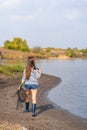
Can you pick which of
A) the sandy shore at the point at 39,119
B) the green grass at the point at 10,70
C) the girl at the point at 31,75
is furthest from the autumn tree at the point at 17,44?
the girl at the point at 31,75

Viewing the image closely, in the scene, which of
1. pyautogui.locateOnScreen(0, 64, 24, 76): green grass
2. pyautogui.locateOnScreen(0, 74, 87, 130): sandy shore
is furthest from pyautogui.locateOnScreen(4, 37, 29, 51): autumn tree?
pyautogui.locateOnScreen(0, 74, 87, 130): sandy shore

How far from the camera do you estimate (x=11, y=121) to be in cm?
1195

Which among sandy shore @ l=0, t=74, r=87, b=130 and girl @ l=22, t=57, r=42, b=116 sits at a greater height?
girl @ l=22, t=57, r=42, b=116

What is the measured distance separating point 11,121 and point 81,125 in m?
2.85

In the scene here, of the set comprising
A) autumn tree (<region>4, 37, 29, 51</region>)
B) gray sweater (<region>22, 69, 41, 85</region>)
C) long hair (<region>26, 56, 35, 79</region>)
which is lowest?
autumn tree (<region>4, 37, 29, 51</region>)

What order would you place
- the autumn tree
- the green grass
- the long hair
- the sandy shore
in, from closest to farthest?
the sandy shore → the long hair → the green grass → the autumn tree

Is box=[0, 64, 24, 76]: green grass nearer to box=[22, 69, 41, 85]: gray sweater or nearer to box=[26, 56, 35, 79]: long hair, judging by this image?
box=[22, 69, 41, 85]: gray sweater

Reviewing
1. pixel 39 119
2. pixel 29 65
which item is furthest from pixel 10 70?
pixel 39 119

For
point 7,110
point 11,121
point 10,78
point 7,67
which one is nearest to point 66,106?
point 7,110

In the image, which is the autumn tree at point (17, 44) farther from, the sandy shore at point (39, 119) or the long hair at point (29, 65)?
the long hair at point (29, 65)

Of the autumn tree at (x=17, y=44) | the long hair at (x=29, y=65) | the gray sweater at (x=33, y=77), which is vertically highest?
the long hair at (x=29, y=65)

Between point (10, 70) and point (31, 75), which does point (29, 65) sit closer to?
point (31, 75)

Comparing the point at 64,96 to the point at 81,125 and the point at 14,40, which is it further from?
the point at 14,40

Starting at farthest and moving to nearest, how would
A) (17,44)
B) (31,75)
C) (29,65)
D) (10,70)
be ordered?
1. (17,44)
2. (10,70)
3. (31,75)
4. (29,65)
